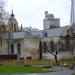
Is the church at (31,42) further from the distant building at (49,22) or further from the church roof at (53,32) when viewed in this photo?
the distant building at (49,22)

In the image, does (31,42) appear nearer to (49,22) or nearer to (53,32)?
(53,32)

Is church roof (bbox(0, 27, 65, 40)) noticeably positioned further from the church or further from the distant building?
the distant building

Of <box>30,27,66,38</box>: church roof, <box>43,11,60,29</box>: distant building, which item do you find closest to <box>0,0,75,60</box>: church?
<box>30,27,66,38</box>: church roof

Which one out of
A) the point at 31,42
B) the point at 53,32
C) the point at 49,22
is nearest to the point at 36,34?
the point at 31,42

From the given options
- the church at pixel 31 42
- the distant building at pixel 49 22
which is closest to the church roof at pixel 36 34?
the church at pixel 31 42

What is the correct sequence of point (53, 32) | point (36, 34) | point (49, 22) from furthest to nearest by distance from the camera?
1. point (49, 22)
2. point (36, 34)
3. point (53, 32)

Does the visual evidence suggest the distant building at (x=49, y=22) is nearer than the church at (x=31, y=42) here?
No

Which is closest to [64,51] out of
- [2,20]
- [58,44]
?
[58,44]

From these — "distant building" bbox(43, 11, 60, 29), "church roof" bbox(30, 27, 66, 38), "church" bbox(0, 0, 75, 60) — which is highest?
"distant building" bbox(43, 11, 60, 29)

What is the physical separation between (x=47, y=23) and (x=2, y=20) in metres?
79.3

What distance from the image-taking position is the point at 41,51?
260 ft

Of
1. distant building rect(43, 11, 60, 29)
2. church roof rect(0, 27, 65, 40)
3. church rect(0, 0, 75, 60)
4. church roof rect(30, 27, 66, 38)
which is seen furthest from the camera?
distant building rect(43, 11, 60, 29)

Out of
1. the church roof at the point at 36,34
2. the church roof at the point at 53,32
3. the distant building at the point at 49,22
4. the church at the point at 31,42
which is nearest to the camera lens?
the church at the point at 31,42

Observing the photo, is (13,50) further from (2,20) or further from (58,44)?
(2,20)
